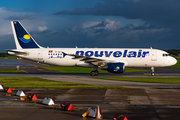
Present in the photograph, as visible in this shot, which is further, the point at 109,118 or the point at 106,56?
the point at 106,56

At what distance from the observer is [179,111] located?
12.2m

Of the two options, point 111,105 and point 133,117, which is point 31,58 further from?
point 133,117

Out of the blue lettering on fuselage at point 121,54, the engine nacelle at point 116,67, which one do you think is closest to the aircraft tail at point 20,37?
the blue lettering on fuselage at point 121,54

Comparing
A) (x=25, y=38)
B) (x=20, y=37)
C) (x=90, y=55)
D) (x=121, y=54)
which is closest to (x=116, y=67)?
(x=121, y=54)

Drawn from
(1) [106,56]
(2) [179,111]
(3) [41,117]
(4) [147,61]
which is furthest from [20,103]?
(4) [147,61]

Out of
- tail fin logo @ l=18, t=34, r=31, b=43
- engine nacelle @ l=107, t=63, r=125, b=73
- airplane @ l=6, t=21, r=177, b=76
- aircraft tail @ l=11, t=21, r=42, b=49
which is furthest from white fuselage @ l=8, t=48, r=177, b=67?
engine nacelle @ l=107, t=63, r=125, b=73

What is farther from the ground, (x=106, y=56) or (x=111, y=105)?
(x=106, y=56)

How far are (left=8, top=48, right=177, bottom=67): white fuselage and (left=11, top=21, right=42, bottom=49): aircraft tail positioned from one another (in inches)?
39.2

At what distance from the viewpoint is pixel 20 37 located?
38.4 meters

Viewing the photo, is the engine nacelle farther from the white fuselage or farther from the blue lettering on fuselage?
the blue lettering on fuselage

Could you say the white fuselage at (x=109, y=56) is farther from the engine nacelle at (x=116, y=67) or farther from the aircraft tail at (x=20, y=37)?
the engine nacelle at (x=116, y=67)

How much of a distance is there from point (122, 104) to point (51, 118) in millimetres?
4981

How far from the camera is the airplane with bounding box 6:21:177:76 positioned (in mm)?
36594

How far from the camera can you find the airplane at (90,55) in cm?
3659
